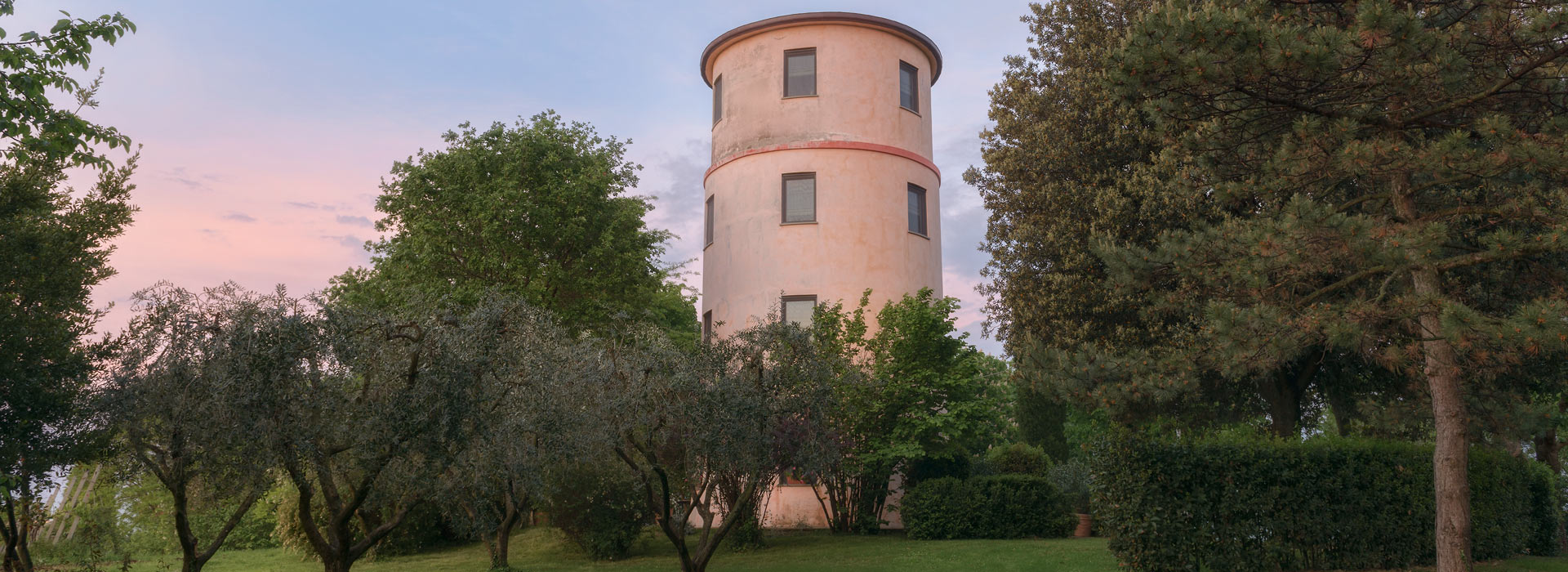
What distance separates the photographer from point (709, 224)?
2962 cm

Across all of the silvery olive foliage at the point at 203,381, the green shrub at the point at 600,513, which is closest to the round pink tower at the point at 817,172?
the green shrub at the point at 600,513

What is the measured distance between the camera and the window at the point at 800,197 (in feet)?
88.1

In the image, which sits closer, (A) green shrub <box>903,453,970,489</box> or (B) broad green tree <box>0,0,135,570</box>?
(B) broad green tree <box>0,0,135,570</box>

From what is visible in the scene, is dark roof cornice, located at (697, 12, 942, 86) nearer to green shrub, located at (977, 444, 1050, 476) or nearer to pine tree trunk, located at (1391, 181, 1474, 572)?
green shrub, located at (977, 444, 1050, 476)

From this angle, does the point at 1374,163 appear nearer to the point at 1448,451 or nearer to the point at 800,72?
the point at 1448,451

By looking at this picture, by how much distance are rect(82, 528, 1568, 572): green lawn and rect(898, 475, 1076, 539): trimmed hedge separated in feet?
2.46

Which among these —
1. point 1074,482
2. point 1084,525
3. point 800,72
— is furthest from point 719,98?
point 1084,525

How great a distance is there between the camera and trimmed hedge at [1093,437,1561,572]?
1552 centimetres

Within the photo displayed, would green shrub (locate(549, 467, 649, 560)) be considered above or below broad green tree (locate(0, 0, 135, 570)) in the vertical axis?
below

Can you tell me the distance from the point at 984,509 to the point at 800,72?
12.9 meters

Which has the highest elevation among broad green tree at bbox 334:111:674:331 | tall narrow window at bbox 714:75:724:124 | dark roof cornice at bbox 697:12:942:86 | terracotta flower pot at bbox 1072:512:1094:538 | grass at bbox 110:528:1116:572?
dark roof cornice at bbox 697:12:942:86

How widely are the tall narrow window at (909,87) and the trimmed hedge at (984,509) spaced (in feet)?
37.0

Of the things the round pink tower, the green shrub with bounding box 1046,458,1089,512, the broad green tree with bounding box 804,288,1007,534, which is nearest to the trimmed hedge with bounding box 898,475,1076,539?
the broad green tree with bounding box 804,288,1007,534

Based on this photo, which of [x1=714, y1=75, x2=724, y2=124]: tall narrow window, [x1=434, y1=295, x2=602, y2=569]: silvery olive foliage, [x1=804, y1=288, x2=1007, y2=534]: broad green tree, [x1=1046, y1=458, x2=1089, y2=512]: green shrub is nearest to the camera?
[x1=434, y1=295, x2=602, y2=569]: silvery olive foliage
